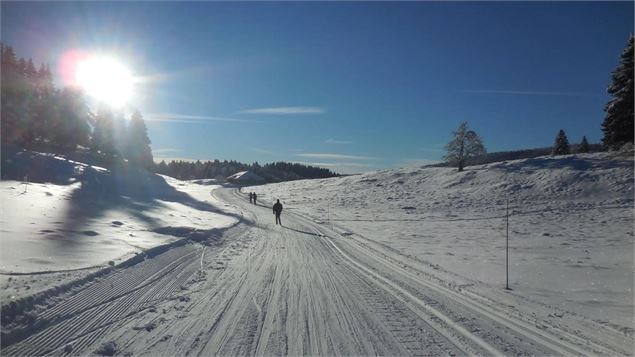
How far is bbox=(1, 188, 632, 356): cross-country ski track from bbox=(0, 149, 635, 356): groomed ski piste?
3cm

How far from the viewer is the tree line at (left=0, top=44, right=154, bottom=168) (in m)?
37.2

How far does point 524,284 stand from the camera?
32.0 ft

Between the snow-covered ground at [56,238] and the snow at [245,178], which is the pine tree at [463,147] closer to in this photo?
the snow-covered ground at [56,238]

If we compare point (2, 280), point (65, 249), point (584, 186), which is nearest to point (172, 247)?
point (65, 249)

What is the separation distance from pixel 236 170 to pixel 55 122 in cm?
9907

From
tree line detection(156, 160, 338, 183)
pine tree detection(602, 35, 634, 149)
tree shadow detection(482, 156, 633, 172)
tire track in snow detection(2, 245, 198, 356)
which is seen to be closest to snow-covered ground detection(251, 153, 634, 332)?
tree shadow detection(482, 156, 633, 172)

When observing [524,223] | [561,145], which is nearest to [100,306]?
[524,223]

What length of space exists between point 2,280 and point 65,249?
3.13m

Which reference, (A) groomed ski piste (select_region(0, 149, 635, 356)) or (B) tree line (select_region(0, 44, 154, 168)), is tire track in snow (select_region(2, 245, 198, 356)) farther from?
(B) tree line (select_region(0, 44, 154, 168))

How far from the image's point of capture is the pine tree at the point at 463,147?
4834 cm

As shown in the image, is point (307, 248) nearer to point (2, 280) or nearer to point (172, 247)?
point (172, 247)

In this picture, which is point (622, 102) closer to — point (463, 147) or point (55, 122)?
point (463, 147)

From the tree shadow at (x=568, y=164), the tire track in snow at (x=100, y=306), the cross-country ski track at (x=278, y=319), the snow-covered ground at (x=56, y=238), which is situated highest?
the tree shadow at (x=568, y=164)

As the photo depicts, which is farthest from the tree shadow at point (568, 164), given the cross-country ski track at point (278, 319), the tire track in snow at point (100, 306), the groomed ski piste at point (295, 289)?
the tire track in snow at point (100, 306)
